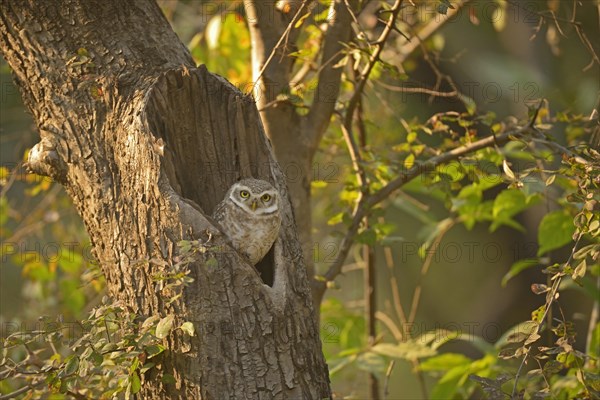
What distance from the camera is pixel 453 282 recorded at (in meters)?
11.3

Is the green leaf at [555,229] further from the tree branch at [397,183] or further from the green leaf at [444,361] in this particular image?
the green leaf at [444,361]

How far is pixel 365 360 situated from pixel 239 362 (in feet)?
4.46

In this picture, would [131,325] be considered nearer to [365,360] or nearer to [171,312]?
[171,312]

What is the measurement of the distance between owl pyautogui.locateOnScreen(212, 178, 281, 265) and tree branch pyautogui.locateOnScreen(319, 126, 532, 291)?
82cm

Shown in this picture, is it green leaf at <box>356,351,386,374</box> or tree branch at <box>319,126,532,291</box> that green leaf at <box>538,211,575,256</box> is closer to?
tree branch at <box>319,126,532,291</box>

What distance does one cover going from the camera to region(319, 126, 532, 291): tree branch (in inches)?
153

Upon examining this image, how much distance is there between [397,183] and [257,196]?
1042 millimetres

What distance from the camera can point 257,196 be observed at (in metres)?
3.32

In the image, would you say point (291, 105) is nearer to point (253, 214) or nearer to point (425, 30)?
point (253, 214)

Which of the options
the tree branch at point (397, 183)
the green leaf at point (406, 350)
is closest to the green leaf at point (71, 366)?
the tree branch at point (397, 183)

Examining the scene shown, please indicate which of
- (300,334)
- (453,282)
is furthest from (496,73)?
(300,334)

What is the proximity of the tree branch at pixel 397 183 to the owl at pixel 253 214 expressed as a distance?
32.3 inches

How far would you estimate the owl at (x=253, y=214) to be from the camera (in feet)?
10.9

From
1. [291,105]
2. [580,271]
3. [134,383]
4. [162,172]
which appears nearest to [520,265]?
[580,271]
